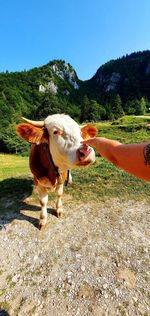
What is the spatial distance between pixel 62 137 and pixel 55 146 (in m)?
0.38

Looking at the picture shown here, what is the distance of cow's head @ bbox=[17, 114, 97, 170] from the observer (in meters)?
4.27

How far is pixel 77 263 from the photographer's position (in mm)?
5352

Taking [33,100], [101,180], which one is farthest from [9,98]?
[101,180]

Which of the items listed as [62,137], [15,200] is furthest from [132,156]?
[15,200]

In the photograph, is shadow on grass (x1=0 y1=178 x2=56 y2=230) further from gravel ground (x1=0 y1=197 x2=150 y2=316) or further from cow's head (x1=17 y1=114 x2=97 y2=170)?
cow's head (x1=17 y1=114 x2=97 y2=170)

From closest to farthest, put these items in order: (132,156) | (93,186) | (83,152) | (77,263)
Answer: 1. (132,156)
2. (83,152)
3. (77,263)
4. (93,186)

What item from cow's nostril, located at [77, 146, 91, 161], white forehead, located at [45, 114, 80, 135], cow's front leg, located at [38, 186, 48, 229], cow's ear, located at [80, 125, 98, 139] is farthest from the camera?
cow's front leg, located at [38, 186, 48, 229]

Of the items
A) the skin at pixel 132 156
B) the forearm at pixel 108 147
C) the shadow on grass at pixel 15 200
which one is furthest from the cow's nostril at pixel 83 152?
the shadow on grass at pixel 15 200

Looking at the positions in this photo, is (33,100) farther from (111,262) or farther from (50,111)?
(111,262)

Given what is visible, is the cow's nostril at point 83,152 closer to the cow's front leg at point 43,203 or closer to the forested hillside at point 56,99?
the cow's front leg at point 43,203

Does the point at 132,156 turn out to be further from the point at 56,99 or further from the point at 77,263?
the point at 56,99

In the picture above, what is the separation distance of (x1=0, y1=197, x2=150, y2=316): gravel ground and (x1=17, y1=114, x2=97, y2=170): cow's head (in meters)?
2.10

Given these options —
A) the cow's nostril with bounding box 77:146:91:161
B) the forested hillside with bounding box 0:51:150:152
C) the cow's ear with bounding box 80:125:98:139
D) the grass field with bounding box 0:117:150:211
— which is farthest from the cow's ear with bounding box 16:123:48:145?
the forested hillside with bounding box 0:51:150:152

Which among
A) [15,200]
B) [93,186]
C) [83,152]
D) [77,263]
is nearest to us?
[83,152]
